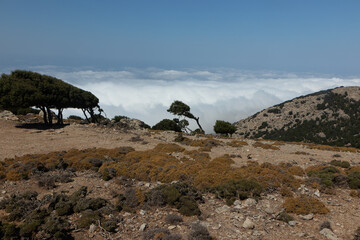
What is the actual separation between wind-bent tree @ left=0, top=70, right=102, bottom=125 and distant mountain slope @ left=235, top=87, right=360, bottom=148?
6896 centimetres

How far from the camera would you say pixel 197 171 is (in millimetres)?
15969

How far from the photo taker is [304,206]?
11289 mm

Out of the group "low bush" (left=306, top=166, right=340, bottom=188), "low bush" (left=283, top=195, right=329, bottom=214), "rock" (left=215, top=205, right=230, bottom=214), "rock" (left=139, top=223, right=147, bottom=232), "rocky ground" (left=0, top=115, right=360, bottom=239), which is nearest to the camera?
"rocky ground" (left=0, top=115, right=360, bottom=239)

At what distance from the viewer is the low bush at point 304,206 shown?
11055 millimetres

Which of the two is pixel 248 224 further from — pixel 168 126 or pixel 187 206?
pixel 168 126

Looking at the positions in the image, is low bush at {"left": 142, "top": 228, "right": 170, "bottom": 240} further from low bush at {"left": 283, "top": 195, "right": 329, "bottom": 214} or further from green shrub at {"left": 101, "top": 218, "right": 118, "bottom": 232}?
low bush at {"left": 283, "top": 195, "right": 329, "bottom": 214}

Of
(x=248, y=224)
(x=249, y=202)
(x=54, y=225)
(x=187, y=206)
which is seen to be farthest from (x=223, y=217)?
(x=54, y=225)

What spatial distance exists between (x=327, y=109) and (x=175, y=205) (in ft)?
325

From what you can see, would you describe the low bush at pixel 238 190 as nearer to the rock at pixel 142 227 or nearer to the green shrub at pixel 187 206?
the green shrub at pixel 187 206

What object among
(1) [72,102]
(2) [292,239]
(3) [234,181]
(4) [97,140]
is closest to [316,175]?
(3) [234,181]

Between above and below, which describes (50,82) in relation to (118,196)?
above

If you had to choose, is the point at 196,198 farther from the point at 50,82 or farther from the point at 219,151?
the point at 50,82

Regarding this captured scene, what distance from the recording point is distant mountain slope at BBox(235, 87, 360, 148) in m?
76.6

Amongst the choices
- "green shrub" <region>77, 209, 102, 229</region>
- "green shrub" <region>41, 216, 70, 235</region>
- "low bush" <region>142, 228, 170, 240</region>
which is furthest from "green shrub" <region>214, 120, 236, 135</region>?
"green shrub" <region>41, 216, 70, 235</region>
